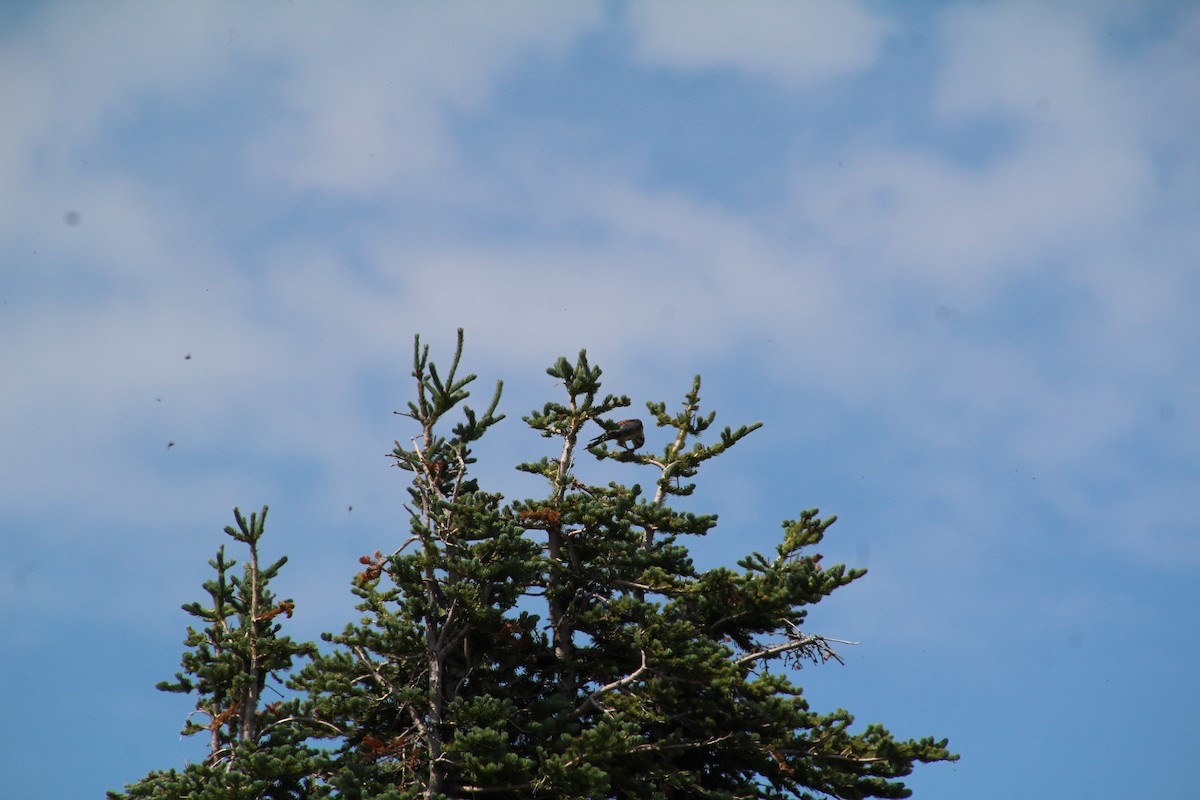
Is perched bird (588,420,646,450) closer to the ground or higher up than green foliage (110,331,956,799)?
higher up

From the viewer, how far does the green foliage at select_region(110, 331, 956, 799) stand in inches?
680

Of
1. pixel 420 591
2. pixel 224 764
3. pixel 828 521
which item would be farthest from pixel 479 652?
pixel 828 521

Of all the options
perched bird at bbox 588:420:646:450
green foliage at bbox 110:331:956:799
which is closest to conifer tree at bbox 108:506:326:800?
green foliage at bbox 110:331:956:799

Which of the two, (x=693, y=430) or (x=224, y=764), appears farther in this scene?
(x=693, y=430)

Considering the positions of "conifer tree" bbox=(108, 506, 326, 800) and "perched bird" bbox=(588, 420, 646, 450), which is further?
"perched bird" bbox=(588, 420, 646, 450)

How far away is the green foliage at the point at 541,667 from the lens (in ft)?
56.6

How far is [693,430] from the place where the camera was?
2355 centimetres

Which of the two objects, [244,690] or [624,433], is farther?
[624,433]

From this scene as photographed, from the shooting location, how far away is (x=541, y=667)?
2033 centimetres

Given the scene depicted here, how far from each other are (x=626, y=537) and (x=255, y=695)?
21.5 ft

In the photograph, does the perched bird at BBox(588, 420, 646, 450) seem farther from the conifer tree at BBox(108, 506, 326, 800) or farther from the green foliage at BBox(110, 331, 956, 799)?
the conifer tree at BBox(108, 506, 326, 800)

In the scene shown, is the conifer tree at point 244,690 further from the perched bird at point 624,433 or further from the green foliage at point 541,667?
the perched bird at point 624,433

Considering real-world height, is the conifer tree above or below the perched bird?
below

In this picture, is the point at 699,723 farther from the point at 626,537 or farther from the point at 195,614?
the point at 195,614
